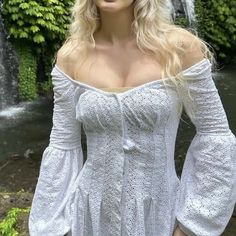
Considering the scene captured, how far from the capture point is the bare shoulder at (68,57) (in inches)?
66.7

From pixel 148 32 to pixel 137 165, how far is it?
0.37 metres

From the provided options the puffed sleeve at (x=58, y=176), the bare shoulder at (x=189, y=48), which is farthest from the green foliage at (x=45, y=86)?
the bare shoulder at (x=189, y=48)

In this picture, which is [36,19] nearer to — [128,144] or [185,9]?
[185,9]

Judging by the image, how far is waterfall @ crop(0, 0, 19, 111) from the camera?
29.0 feet

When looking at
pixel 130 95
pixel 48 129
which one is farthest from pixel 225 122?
pixel 48 129

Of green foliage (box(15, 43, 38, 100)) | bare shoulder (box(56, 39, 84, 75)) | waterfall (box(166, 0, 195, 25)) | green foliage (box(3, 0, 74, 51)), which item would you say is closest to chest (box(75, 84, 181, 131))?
bare shoulder (box(56, 39, 84, 75))

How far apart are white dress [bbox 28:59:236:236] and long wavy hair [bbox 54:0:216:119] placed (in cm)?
5

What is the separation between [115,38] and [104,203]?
0.48m

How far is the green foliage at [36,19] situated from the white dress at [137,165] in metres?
6.79

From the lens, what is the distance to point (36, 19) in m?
8.40

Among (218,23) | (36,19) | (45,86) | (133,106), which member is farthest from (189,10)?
(133,106)

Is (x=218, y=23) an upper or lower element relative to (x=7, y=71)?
upper

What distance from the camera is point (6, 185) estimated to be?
565cm

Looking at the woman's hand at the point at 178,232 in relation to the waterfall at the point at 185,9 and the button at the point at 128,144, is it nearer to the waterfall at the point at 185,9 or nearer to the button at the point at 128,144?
the button at the point at 128,144
